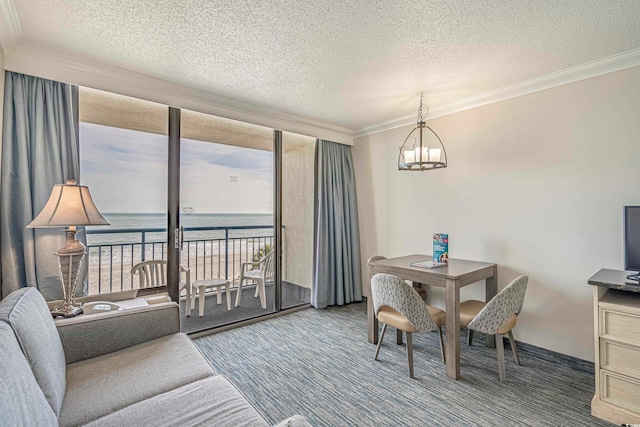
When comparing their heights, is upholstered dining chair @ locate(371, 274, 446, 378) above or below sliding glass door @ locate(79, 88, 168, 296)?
below

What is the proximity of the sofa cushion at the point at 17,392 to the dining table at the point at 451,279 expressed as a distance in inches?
94.6

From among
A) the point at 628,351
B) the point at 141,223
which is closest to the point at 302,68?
the point at 141,223

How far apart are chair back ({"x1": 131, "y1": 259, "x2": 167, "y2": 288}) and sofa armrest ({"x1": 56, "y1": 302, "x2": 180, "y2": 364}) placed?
1.03 meters

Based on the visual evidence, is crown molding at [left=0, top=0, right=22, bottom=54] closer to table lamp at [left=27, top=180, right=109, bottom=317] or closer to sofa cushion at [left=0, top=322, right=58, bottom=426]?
table lamp at [left=27, top=180, right=109, bottom=317]

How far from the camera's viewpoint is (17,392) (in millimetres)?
918

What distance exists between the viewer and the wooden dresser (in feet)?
5.73

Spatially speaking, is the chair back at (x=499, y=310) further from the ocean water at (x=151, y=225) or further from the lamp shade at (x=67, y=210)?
the lamp shade at (x=67, y=210)

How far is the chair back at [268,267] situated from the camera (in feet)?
12.4

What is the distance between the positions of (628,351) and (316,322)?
263cm

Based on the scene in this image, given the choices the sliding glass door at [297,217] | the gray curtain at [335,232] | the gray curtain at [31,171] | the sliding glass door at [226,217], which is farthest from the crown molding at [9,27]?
the gray curtain at [335,232]

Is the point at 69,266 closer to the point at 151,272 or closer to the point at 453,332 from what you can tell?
the point at 151,272

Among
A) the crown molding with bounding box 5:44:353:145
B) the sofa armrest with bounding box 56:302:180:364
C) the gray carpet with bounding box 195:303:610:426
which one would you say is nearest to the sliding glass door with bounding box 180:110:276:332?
the crown molding with bounding box 5:44:353:145

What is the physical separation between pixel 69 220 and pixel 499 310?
3125mm

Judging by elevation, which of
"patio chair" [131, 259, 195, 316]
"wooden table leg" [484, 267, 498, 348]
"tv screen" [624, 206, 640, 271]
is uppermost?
"tv screen" [624, 206, 640, 271]
